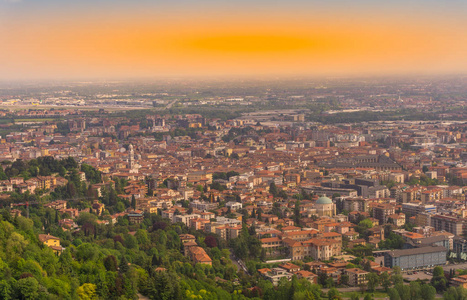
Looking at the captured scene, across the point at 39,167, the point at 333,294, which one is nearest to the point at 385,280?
the point at 333,294

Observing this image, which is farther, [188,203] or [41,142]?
[41,142]

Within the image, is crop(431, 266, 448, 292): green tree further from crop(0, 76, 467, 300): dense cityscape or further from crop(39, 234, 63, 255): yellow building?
crop(39, 234, 63, 255): yellow building

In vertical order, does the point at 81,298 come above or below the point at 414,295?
above

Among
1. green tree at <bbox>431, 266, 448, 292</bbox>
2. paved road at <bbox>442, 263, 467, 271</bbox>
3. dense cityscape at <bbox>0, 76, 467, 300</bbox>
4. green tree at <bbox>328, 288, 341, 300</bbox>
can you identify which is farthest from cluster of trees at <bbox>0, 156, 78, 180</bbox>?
green tree at <bbox>431, 266, 448, 292</bbox>

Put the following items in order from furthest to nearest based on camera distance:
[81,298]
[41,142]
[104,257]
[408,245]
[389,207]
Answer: [41,142] → [389,207] → [408,245] → [104,257] → [81,298]

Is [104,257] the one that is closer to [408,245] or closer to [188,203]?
[408,245]

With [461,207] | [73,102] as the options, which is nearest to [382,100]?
[73,102]

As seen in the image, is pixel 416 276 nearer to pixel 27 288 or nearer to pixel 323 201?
pixel 323 201

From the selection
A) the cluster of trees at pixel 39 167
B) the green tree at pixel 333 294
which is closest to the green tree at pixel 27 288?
the green tree at pixel 333 294
